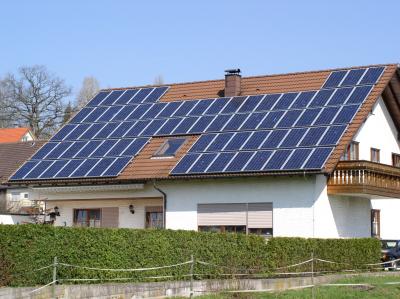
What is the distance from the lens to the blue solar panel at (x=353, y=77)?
3447 centimetres

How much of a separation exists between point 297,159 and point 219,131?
16.4ft

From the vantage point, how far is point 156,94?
1574 inches

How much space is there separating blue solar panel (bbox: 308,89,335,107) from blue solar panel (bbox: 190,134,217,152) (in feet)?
A: 14.3

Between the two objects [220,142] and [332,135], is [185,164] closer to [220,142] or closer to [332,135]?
[220,142]

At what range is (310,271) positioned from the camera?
26.2m

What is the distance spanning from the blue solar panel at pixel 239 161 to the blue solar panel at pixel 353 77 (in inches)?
249

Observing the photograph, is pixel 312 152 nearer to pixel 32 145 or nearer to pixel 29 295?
pixel 29 295

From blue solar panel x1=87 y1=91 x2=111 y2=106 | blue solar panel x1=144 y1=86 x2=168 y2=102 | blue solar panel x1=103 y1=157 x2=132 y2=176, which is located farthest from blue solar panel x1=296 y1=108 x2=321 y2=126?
blue solar panel x1=87 y1=91 x2=111 y2=106

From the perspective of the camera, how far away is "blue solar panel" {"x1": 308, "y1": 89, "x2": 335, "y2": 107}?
33281 millimetres

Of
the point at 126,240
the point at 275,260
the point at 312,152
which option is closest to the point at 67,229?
the point at 126,240

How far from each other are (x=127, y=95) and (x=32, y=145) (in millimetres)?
23139

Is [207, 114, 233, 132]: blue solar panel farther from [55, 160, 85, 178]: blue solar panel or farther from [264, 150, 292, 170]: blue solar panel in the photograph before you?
[55, 160, 85, 178]: blue solar panel

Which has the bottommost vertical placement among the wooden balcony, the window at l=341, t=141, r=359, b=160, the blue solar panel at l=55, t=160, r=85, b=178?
the wooden balcony

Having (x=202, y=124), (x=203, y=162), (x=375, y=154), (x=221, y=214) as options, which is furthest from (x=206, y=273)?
(x=375, y=154)
